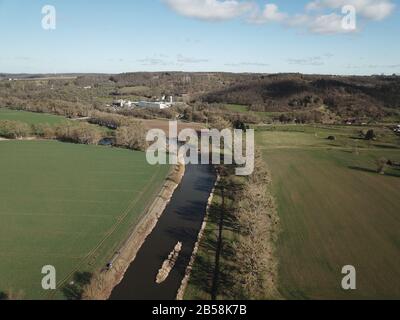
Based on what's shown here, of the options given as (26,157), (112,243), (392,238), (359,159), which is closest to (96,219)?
(112,243)

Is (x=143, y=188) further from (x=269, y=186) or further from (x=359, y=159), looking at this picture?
(x=359, y=159)

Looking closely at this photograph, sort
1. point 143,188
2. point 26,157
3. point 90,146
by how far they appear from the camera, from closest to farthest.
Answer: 1. point 143,188
2. point 26,157
3. point 90,146

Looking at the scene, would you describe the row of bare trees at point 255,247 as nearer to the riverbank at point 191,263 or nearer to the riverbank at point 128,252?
the riverbank at point 191,263

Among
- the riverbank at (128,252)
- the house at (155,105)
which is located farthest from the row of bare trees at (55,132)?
the house at (155,105)

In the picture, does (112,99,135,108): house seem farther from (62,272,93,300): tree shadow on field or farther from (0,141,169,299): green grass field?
(62,272,93,300): tree shadow on field

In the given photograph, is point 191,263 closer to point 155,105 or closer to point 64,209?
point 64,209
